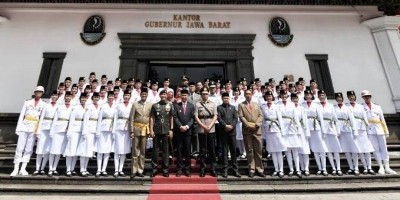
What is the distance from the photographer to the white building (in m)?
9.98

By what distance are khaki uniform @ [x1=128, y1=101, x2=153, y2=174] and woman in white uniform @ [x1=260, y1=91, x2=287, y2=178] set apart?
3.11 metres

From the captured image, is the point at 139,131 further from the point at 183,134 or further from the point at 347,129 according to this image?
the point at 347,129

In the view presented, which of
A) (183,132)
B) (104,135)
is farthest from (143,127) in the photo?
(104,135)

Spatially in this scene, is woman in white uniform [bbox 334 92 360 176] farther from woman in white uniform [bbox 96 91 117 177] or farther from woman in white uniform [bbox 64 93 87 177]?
woman in white uniform [bbox 64 93 87 177]

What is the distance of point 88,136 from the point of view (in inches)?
255

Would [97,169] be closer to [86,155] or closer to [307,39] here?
[86,155]

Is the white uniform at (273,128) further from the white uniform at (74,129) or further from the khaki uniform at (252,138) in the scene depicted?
the white uniform at (74,129)

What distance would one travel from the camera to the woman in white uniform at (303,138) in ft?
21.2

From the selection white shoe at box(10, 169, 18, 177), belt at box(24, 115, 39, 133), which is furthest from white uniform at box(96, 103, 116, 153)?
white shoe at box(10, 169, 18, 177)

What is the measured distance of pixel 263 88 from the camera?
8.34 meters

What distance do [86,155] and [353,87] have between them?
32.6 feet

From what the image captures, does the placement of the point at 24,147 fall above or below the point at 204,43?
below

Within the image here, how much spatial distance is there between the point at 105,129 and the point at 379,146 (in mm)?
7297

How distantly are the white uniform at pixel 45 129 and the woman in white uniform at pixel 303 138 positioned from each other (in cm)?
649
